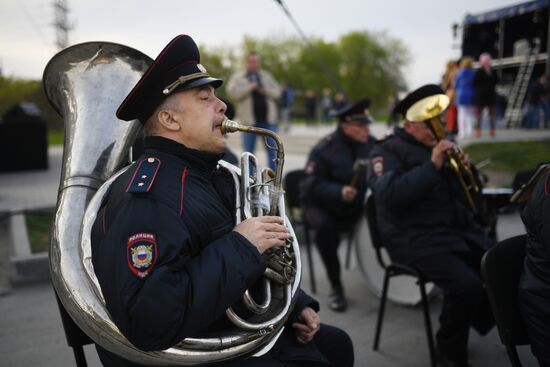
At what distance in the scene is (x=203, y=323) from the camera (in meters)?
1.40

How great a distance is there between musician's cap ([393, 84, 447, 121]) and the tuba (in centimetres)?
139

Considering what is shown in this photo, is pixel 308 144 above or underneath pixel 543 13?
underneath

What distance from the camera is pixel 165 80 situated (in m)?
1.60

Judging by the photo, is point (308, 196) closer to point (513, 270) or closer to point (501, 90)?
point (513, 270)

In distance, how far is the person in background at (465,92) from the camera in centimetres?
1029

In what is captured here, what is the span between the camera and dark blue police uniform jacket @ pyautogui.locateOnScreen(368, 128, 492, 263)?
2779mm

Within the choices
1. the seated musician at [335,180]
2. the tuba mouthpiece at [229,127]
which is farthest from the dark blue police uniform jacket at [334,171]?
the tuba mouthpiece at [229,127]

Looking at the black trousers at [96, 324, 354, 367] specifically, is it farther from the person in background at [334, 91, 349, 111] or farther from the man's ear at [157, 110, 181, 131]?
the person in background at [334, 91, 349, 111]

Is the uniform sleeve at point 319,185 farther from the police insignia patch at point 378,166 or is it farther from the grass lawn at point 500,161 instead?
the grass lawn at point 500,161

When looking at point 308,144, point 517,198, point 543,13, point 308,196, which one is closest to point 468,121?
point 308,144

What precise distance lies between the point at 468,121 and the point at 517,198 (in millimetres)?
9217

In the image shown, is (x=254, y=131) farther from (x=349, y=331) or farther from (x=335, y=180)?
(x=335, y=180)

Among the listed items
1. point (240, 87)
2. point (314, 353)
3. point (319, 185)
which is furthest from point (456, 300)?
point (240, 87)

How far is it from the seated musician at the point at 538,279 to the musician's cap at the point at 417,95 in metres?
1.13
